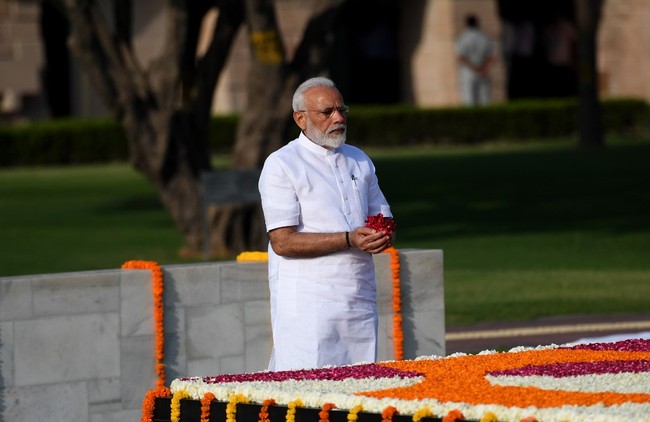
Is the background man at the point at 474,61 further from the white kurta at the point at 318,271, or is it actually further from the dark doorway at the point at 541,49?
the white kurta at the point at 318,271

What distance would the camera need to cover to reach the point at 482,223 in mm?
21797

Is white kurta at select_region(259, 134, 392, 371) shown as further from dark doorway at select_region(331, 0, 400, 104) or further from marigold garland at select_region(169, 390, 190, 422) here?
dark doorway at select_region(331, 0, 400, 104)

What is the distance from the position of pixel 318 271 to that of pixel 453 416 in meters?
2.04

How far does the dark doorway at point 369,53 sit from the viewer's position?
40906mm

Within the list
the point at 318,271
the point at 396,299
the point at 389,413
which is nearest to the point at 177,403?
the point at 389,413

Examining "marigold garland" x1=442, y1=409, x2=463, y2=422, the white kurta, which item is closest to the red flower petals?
the white kurta

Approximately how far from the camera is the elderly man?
6.77 metres

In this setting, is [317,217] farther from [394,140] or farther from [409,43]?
[409,43]

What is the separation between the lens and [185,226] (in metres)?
19.1

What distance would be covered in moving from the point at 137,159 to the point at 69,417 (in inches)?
403

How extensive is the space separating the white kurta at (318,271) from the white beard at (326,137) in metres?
0.05

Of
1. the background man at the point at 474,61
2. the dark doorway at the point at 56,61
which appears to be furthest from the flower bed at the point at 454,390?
the dark doorway at the point at 56,61

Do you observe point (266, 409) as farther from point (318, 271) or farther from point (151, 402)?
point (318, 271)

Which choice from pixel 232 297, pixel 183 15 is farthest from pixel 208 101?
pixel 232 297
